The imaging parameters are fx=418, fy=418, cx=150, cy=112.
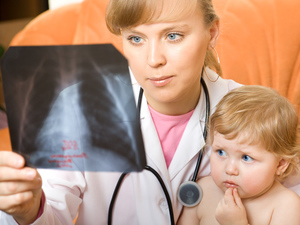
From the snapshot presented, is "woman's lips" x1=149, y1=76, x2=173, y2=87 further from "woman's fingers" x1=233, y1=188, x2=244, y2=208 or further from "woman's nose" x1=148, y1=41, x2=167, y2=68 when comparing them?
"woman's fingers" x1=233, y1=188, x2=244, y2=208

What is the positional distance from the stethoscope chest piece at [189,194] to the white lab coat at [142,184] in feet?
0.03

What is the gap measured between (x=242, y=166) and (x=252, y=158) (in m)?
0.02

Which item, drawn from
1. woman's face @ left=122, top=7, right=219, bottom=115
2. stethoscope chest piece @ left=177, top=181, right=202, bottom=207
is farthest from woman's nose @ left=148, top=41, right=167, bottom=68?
stethoscope chest piece @ left=177, top=181, right=202, bottom=207

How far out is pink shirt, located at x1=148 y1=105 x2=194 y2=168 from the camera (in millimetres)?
686

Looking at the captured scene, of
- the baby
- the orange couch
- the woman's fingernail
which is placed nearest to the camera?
the woman's fingernail

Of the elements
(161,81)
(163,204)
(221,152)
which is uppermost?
(161,81)

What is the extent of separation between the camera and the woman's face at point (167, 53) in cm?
58

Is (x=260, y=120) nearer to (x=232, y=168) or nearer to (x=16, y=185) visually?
(x=232, y=168)

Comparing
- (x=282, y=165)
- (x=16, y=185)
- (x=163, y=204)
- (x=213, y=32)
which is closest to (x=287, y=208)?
(x=282, y=165)

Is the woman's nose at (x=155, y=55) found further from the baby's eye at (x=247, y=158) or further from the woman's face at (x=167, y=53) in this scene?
the baby's eye at (x=247, y=158)

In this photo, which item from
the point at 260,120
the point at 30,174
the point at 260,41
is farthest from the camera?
the point at 260,41

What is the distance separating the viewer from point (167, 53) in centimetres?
59

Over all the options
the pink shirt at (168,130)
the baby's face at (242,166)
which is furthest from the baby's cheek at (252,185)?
the pink shirt at (168,130)

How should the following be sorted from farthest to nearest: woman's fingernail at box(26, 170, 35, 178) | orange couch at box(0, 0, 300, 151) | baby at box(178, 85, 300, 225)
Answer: orange couch at box(0, 0, 300, 151)
baby at box(178, 85, 300, 225)
woman's fingernail at box(26, 170, 35, 178)
